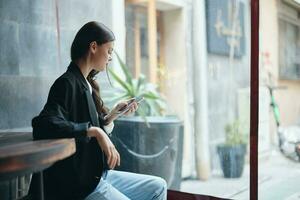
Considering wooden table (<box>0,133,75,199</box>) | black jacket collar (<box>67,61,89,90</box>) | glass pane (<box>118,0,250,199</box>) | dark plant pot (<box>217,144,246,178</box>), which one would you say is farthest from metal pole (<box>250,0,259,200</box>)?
dark plant pot (<box>217,144,246,178</box>)

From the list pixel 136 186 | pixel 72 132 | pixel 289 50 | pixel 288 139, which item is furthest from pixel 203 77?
pixel 72 132

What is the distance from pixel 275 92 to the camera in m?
3.77

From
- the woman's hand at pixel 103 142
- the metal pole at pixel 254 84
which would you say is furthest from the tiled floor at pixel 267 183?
the woman's hand at pixel 103 142

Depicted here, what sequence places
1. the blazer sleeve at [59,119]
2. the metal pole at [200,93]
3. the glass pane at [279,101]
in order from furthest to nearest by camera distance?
1. the metal pole at [200,93]
2. the glass pane at [279,101]
3. the blazer sleeve at [59,119]

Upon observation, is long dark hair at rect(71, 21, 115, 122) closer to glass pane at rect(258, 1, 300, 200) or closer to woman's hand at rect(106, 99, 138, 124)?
woman's hand at rect(106, 99, 138, 124)

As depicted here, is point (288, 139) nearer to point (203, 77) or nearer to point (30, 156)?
point (203, 77)

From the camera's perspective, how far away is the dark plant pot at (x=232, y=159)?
3.48 meters

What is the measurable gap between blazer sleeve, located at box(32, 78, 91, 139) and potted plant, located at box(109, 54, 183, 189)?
52.3 inches

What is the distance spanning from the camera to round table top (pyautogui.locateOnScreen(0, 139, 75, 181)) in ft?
3.84

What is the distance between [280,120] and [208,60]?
3.15ft

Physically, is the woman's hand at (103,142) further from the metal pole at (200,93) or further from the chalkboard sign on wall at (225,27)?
the chalkboard sign on wall at (225,27)

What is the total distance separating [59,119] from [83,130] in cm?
11

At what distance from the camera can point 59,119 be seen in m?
1.52

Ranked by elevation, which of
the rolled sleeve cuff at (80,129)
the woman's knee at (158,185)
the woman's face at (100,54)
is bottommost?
the woman's knee at (158,185)
